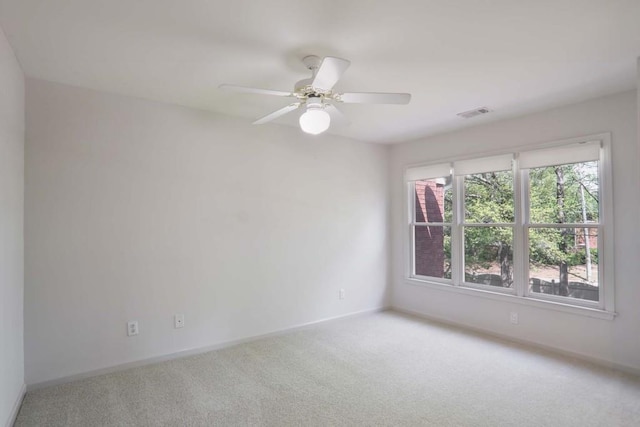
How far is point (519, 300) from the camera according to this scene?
383 centimetres

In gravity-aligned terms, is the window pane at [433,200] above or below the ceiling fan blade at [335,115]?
below

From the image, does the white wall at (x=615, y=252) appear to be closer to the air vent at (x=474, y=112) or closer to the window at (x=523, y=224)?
the window at (x=523, y=224)

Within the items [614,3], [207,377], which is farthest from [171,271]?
[614,3]

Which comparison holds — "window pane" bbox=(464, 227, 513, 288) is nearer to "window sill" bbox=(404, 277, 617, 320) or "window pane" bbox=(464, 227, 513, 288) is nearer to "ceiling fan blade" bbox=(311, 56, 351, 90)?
"window sill" bbox=(404, 277, 617, 320)

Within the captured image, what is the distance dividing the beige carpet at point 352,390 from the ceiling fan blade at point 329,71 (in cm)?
219

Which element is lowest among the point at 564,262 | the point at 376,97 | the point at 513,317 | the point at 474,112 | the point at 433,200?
the point at 513,317

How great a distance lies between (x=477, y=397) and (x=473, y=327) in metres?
1.72

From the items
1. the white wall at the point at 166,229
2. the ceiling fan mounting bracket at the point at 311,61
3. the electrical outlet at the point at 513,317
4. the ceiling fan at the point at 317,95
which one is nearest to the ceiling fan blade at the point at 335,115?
the ceiling fan at the point at 317,95

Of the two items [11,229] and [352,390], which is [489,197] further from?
[11,229]

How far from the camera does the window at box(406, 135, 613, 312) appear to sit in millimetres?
3391

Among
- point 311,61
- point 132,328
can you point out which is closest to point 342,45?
point 311,61

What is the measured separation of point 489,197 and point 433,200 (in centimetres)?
79

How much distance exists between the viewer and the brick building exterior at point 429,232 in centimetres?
477

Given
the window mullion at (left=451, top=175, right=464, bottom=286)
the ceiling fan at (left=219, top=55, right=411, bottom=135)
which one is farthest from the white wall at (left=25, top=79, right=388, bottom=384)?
the ceiling fan at (left=219, top=55, right=411, bottom=135)
